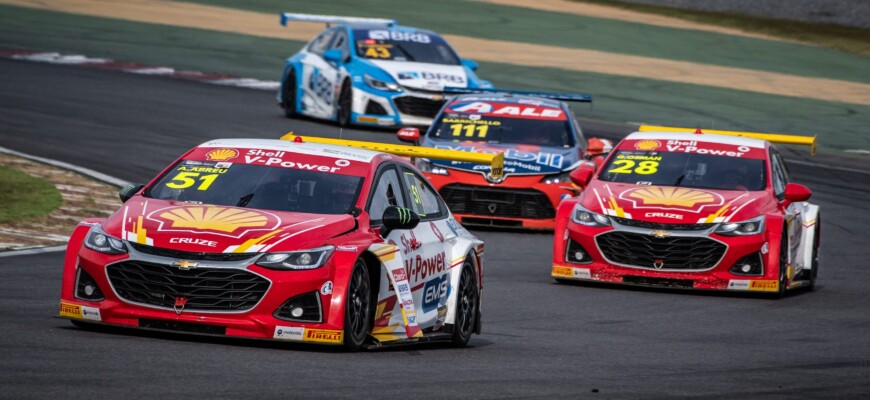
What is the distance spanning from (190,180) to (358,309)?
1527mm

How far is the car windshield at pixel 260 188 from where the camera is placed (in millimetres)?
10570

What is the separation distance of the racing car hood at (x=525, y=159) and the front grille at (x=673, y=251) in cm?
453

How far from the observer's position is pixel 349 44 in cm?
2755

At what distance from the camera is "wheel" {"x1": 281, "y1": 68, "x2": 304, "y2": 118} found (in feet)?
91.6

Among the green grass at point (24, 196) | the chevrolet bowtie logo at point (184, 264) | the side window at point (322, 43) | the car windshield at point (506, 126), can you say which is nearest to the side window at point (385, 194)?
the chevrolet bowtie logo at point (184, 264)

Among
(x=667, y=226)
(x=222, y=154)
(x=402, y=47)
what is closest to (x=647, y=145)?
(x=667, y=226)

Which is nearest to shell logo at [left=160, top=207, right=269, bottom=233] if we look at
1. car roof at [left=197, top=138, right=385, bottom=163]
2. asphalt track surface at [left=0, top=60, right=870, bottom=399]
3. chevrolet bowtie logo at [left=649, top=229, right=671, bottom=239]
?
asphalt track surface at [left=0, top=60, right=870, bottom=399]

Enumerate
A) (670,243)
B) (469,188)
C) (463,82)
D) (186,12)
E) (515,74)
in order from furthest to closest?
1. (186,12)
2. (515,74)
3. (463,82)
4. (469,188)
5. (670,243)

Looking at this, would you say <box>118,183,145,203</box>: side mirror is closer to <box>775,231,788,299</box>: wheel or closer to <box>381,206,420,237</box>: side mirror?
<box>381,206,420,237</box>: side mirror

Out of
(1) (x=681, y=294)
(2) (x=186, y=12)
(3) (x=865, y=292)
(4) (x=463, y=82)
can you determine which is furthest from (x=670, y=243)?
(2) (x=186, y=12)

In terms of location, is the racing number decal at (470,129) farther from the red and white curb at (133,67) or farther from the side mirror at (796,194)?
the red and white curb at (133,67)

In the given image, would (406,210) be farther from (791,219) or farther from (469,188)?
(469,188)

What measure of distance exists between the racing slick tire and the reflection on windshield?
7.16 m

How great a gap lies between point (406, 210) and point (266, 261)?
119 centimetres
